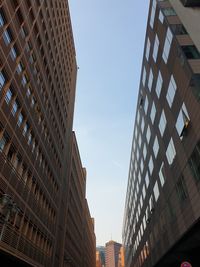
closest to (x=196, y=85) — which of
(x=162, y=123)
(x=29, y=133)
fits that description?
(x=162, y=123)

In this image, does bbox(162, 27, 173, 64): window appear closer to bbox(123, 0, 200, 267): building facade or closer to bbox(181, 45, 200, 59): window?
bbox(123, 0, 200, 267): building facade

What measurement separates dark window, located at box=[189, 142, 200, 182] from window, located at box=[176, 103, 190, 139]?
7.62ft

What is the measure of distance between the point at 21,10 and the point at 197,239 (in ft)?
93.8

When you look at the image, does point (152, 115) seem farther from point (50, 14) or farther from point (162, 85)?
point (50, 14)

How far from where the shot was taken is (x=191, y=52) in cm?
2116

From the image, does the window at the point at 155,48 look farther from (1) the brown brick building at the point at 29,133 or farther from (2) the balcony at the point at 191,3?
(1) the brown brick building at the point at 29,133

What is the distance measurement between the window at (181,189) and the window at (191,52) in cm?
1108

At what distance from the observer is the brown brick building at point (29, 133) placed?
1912 centimetres

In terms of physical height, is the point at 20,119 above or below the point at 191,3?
Answer: below

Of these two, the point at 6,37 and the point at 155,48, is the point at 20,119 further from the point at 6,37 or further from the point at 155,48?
the point at 155,48

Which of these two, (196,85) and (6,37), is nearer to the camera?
(196,85)

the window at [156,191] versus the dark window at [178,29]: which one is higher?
the dark window at [178,29]

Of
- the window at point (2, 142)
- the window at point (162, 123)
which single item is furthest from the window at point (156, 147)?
the window at point (2, 142)

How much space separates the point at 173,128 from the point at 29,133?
584 inches
